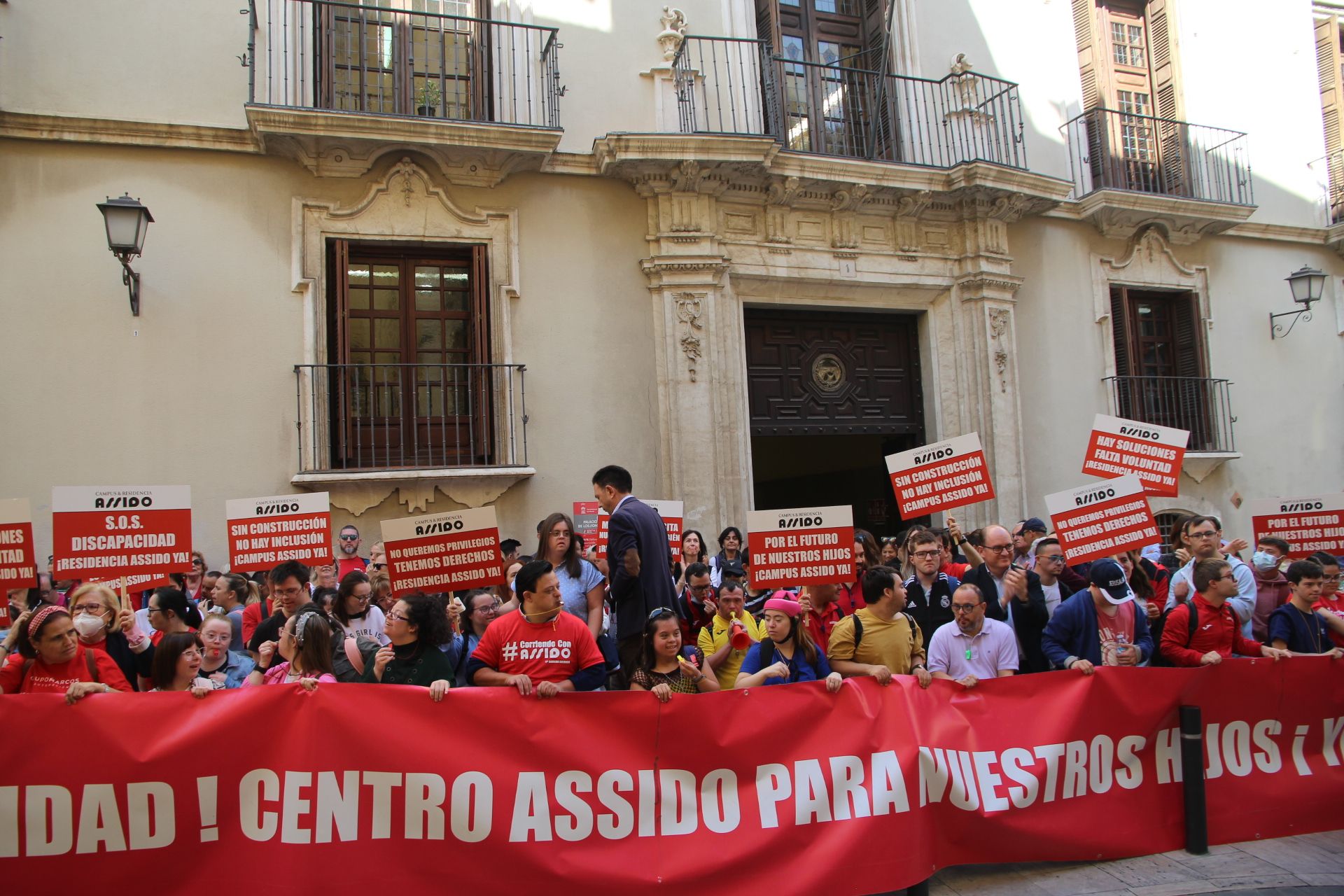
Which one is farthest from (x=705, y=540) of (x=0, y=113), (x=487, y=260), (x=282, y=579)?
(x=0, y=113)

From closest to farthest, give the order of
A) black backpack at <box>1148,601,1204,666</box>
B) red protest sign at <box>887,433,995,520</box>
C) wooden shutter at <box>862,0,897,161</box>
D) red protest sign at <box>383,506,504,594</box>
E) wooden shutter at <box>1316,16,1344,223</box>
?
black backpack at <box>1148,601,1204,666</box> → red protest sign at <box>383,506,504,594</box> → red protest sign at <box>887,433,995,520</box> → wooden shutter at <box>862,0,897,161</box> → wooden shutter at <box>1316,16,1344,223</box>

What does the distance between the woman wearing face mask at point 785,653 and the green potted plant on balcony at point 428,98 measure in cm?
738

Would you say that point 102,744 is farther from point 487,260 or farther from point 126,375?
point 487,260

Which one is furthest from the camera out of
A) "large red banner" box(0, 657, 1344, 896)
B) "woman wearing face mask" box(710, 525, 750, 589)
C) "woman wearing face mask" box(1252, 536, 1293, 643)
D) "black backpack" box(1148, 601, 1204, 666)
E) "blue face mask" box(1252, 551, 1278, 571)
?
"woman wearing face mask" box(710, 525, 750, 589)

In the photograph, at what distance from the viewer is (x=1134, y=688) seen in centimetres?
533

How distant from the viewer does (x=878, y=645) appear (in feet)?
17.4

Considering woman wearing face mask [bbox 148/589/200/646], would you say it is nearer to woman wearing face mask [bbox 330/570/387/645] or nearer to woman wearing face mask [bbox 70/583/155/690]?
woman wearing face mask [bbox 70/583/155/690]

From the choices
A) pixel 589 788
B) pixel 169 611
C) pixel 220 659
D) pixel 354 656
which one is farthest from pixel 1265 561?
pixel 169 611

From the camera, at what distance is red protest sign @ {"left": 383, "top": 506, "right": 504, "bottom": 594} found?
19.8 feet

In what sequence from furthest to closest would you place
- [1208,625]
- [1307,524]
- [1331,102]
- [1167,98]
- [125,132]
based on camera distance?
[1331,102] < [1167,98] < [125,132] < [1307,524] < [1208,625]

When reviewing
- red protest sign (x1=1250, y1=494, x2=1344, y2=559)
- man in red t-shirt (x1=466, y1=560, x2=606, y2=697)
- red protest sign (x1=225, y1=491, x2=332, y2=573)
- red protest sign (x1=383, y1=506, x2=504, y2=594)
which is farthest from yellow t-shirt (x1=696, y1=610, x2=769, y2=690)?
red protest sign (x1=1250, y1=494, x2=1344, y2=559)

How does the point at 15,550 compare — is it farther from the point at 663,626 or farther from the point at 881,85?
the point at 881,85

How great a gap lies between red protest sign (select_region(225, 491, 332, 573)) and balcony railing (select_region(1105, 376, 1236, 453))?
389 inches

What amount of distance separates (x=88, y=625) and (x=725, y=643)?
3.28 m
